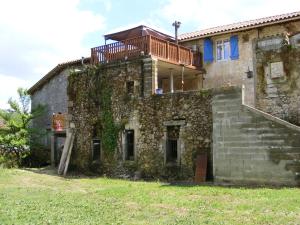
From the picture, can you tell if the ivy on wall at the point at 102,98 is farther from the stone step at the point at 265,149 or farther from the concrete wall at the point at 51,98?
the stone step at the point at 265,149

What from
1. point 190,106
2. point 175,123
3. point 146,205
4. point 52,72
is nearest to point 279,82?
point 190,106

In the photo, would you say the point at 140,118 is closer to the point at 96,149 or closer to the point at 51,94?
the point at 96,149

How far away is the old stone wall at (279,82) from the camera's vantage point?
1903 centimetres

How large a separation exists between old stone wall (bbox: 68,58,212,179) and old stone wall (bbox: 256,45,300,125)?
3.53 meters

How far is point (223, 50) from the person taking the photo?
23781 millimetres

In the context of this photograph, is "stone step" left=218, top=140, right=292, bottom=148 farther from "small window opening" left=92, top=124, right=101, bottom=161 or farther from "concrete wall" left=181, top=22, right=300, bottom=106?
"small window opening" left=92, top=124, right=101, bottom=161

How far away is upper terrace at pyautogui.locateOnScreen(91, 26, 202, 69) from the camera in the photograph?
70.0 feet

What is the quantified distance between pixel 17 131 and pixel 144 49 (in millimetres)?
10662

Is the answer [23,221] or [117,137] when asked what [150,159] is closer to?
[117,137]

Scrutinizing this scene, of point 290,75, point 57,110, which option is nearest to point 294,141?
point 290,75

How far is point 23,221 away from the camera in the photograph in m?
9.38

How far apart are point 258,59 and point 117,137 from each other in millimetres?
7856

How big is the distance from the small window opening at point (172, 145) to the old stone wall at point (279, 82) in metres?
4.28

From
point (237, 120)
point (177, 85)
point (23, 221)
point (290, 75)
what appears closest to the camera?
point (23, 221)
